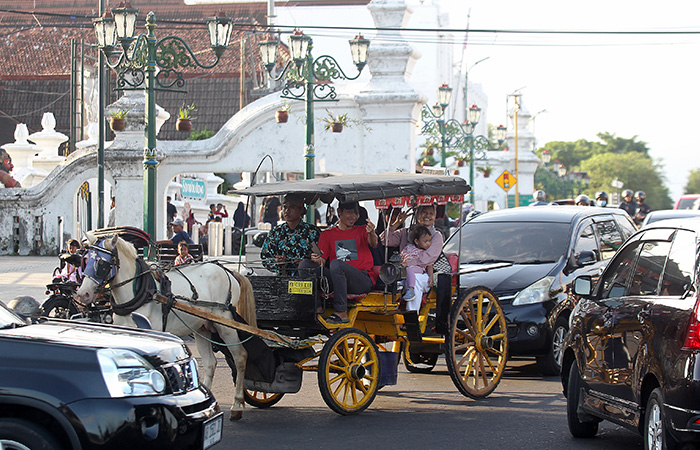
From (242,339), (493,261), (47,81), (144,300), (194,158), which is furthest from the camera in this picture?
(47,81)

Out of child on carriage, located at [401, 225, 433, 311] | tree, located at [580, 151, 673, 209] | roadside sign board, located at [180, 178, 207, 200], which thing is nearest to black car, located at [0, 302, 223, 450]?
child on carriage, located at [401, 225, 433, 311]

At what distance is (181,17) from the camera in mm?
56281

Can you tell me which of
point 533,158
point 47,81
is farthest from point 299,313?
point 47,81

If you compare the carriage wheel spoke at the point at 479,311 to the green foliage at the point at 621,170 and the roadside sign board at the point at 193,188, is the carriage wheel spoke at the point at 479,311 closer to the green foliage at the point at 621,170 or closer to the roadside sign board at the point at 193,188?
the roadside sign board at the point at 193,188

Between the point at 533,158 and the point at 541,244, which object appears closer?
the point at 541,244

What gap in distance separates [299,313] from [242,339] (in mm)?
609

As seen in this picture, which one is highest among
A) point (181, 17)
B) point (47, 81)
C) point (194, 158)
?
point (181, 17)

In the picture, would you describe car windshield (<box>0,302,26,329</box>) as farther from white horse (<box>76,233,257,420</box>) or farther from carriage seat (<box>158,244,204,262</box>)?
carriage seat (<box>158,244,204,262</box>)

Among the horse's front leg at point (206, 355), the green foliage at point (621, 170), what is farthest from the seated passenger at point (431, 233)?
the green foliage at point (621, 170)

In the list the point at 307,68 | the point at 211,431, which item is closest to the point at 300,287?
the point at 211,431

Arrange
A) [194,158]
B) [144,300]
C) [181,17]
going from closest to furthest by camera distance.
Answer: [144,300] → [194,158] → [181,17]

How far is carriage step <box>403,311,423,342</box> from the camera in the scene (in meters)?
10.1

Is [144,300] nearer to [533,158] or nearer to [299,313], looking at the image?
[299,313]

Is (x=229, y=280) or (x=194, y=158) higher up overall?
(x=194, y=158)
